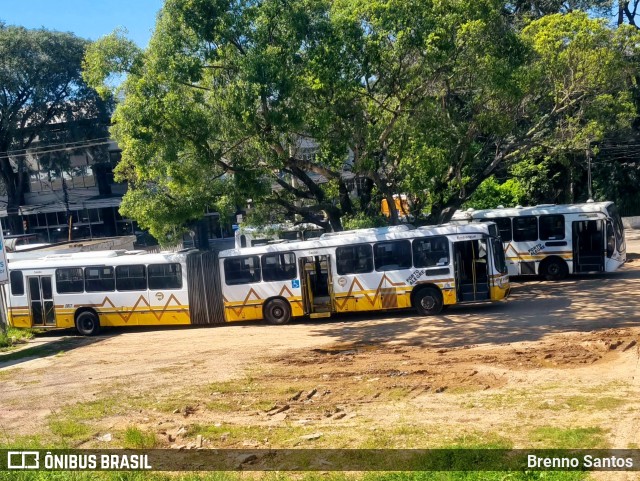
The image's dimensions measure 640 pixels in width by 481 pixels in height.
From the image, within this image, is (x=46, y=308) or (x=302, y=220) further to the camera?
(x=302, y=220)

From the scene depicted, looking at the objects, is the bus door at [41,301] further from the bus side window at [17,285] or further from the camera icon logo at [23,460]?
the camera icon logo at [23,460]

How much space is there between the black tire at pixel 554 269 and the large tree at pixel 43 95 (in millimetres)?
31980

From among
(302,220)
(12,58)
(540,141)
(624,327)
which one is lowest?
(624,327)

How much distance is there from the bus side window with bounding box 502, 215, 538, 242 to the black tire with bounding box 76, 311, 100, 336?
15.6 meters

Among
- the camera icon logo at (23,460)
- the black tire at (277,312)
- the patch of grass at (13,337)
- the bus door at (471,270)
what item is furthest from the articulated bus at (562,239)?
the camera icon logo at (23,460)

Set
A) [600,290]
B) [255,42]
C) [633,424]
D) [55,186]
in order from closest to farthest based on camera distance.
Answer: [633,424] → [255,42] → [600,290] → [55,186]

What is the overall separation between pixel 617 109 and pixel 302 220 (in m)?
13.1

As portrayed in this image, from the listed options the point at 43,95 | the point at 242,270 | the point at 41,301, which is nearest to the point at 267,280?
the point at 242,270

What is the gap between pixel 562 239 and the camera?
25.5 m

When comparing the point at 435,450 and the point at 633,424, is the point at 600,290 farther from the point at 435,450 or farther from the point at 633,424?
the point at 435,450

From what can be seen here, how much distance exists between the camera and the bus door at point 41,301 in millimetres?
23516

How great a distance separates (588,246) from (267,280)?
12.1 metres

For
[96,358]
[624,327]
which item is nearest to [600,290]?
[624,327]

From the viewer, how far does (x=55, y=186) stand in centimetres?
5109
